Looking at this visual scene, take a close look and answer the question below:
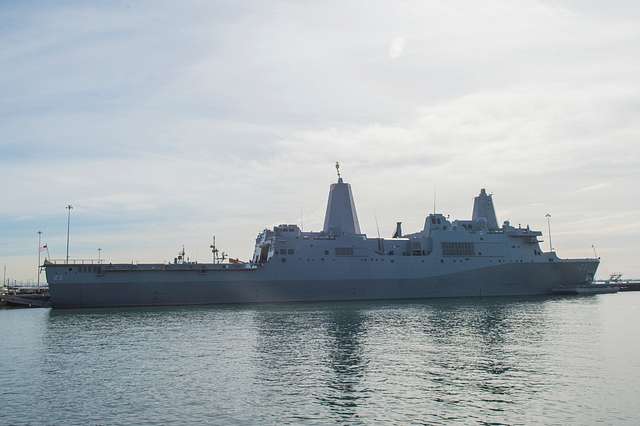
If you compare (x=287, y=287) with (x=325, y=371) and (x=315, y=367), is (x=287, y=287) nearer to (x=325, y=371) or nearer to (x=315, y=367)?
(x=315, y=367)

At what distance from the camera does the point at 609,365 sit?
17812mm

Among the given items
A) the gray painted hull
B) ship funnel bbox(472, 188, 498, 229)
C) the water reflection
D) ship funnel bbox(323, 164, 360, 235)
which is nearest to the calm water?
the water reflection

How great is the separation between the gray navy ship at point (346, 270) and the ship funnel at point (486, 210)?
99 millimetres

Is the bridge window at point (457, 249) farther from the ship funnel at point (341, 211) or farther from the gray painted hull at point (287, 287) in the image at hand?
the ship funnel at point (341, 211)

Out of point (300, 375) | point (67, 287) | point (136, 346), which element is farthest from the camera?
point (67, 287)

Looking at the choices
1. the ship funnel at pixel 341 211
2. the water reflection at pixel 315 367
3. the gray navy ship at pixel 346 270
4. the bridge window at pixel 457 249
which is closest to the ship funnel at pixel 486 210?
the gray navy ship at pixel 346 270

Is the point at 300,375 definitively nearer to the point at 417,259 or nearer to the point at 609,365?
the point at 609,365

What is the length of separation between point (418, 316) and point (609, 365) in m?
15.6

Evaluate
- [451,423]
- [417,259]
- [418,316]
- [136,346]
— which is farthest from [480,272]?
[451,423]

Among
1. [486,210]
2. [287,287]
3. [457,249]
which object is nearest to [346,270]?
[287,287]

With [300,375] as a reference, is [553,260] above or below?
above

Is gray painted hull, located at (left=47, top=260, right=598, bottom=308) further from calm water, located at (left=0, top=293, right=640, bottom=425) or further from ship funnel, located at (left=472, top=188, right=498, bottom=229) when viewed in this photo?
calm water, located at (left=0, top=293, right=640, bottom=425)

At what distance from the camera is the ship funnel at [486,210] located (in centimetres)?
5228

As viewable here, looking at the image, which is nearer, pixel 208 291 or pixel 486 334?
pixel 486 334
